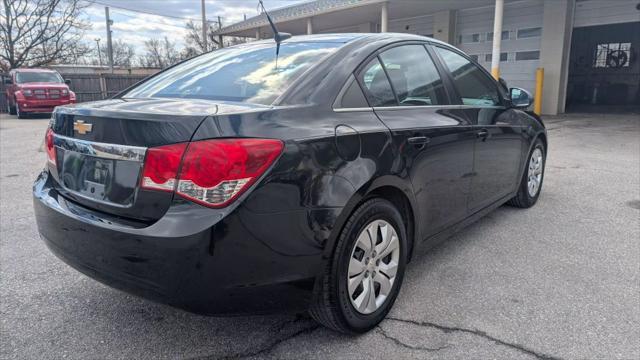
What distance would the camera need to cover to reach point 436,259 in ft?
11.4

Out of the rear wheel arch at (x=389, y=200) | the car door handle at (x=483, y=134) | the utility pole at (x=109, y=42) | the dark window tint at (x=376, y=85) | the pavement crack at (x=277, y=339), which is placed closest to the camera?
the rear wheel arch at (x=389, y=200)

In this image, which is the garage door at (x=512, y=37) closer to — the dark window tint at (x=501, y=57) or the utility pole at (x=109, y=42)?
the dark window tint at (x=501, y=57)

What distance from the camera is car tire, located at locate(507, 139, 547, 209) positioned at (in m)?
4.56

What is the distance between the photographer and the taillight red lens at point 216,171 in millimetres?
1848

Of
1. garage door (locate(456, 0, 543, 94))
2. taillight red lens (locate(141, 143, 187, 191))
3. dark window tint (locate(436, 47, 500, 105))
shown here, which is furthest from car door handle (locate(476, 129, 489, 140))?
garage door (locate(456, 0, 543, 94))

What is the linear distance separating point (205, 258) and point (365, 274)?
3.07 ft

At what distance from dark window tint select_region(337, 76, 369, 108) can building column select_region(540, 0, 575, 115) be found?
47.4 ft

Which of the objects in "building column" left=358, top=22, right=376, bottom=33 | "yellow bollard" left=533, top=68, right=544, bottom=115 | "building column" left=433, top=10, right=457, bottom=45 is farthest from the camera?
"building column" left=358, top=22, right=376, bottom=33

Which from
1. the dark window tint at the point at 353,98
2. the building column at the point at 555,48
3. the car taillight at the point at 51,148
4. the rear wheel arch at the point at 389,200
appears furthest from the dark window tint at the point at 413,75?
the building column at the point at 555,48

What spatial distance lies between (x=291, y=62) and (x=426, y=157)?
987 millimetres

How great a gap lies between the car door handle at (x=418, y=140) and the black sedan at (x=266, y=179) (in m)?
0.01

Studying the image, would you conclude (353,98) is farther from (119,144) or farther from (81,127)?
(81,127)

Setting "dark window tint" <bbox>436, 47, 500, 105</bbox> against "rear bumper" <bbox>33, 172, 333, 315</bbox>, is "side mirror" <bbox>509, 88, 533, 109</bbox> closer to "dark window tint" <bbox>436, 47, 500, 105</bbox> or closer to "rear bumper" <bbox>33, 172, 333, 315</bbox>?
"dark window tint" <bbox>436, 47, 500, 105</bbox>

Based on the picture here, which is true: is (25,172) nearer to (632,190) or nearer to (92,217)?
(92,217)
